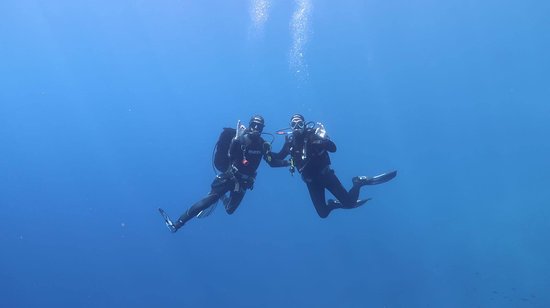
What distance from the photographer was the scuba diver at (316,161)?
29.6ft

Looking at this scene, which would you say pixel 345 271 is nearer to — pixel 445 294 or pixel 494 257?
pixel 445 294

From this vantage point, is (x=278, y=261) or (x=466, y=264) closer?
(x=466, y=264)

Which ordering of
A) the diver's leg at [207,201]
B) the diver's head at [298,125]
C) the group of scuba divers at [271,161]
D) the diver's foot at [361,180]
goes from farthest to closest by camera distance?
1. the diver's foot at [361,180]
2. the diver's leg at [207,201]
3. the group of scuba divers at [271,161]
4. the diver's head at [298,125]

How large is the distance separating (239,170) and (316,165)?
1805 mm

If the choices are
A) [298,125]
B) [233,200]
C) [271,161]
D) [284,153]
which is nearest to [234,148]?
[271,161]

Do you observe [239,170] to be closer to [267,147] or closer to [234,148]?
[234,148]

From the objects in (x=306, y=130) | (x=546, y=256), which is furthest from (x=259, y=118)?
(x=546, y=256)

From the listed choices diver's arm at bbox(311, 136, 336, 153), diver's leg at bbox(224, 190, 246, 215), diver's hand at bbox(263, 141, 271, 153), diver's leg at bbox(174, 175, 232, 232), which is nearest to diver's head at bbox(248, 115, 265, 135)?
diver's hand at bbox(263, 141, 271, 153)

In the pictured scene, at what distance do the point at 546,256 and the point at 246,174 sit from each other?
4005 centimetres

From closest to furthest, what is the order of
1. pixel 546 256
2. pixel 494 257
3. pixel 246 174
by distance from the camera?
pixel 246 174 → pixel 546 256 → pixel 494 257

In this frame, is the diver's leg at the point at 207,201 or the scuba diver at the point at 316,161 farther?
the diver's leg at the point at 207,201

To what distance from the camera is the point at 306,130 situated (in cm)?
902

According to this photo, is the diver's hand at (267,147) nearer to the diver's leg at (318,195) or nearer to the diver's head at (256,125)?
the diver's head at (256,125)

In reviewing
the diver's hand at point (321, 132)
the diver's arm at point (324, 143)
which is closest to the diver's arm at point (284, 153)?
the diver's arm at point (324, 143)
